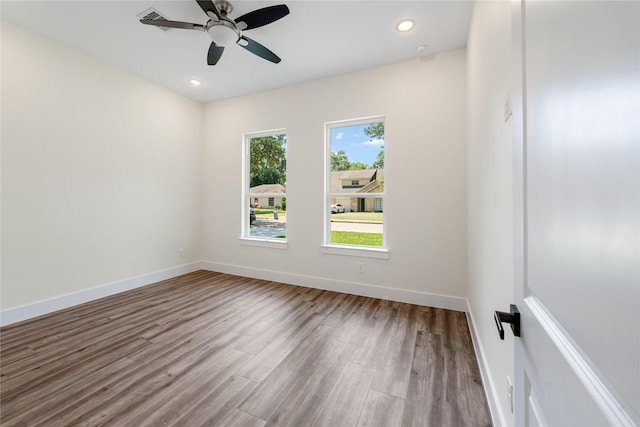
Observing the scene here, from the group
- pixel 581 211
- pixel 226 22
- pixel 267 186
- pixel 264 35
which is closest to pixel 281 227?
pixel 267 186

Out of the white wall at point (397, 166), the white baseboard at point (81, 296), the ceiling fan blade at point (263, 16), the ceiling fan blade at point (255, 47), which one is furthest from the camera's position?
the white wall at point (397, 166)

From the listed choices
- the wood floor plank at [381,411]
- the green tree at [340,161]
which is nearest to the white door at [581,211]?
the wood floor plank at [381,411]

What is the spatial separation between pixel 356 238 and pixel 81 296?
3552mm

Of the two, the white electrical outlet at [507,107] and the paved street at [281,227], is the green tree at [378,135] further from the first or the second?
the white electrical outlet at [507,107]

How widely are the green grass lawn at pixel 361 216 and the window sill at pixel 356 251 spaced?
0.41 metres

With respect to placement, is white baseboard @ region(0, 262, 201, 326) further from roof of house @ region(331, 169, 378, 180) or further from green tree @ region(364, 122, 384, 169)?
green tree @ region(364, 122, 384, 169)

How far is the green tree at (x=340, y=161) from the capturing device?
3.67 m

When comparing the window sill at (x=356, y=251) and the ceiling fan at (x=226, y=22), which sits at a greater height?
the ceiling fan at (x=226, y=22)

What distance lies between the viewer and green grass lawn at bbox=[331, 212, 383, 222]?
347 cm

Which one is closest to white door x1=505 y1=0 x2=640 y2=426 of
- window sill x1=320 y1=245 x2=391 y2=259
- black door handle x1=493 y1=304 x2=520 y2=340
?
black door handle x1=493 y1=304 x2=520 y2=340

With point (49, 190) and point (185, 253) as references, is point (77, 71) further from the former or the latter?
point (185, 253)

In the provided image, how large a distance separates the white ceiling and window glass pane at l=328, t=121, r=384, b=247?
0.86 meters

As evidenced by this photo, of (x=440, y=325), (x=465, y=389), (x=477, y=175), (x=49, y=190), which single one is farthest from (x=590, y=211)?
(x=49, y=190)

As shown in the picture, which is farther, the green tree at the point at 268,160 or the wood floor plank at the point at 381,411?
the green tree at the point at 268,160
